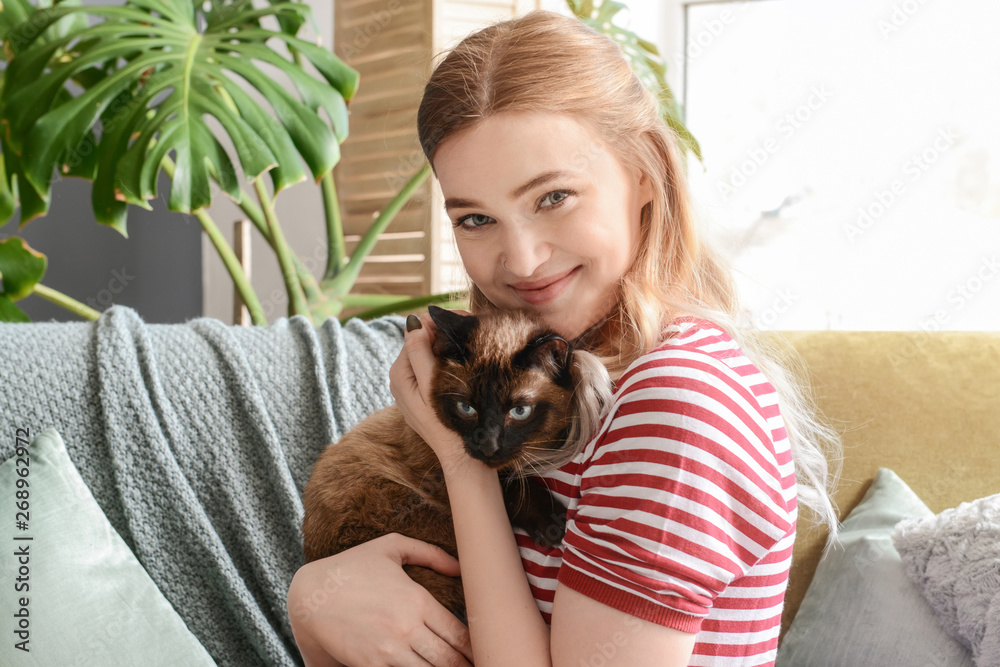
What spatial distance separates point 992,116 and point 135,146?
2.89 meters

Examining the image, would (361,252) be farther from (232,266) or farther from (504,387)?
(504,387)

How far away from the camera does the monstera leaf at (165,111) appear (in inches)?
64.3

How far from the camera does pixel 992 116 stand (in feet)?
8.49

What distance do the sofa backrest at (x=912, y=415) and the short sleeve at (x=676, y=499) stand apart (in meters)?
0.98

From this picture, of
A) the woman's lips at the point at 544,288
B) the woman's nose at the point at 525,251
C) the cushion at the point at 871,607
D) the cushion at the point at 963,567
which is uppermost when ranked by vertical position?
the woman's nose at the point at 525,251

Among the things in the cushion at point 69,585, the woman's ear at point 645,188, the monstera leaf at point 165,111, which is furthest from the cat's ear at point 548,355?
the monstera leaf at point 165,111

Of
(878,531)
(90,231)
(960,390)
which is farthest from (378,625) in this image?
(90,231)

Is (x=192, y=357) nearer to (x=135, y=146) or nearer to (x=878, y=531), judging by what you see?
(x=135, y=146)

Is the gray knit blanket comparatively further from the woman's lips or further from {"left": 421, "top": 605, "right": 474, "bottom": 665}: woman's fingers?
the woman's lips

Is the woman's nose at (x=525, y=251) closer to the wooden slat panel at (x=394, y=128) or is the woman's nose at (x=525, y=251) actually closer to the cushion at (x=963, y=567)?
the cushion at (x=963, y=567)

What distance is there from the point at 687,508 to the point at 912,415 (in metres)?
1.22

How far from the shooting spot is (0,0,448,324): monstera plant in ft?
5.40

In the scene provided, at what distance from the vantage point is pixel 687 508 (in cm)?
73

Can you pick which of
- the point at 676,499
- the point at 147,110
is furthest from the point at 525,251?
the point at 147,110
